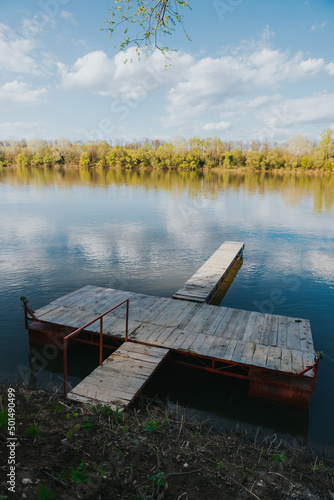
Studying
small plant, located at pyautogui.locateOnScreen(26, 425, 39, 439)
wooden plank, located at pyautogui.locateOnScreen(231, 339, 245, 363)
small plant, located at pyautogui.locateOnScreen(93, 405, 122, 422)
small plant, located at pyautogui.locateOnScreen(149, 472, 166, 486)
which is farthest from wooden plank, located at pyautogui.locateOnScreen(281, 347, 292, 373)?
small plant, located at pyautogui.locateOnScreen(26, 425, 39, 439)

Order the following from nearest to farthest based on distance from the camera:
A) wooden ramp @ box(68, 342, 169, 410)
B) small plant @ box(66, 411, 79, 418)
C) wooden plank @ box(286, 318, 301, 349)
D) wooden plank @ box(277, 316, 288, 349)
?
small plant @ box(66, 411, 79, 418)
wooden ramp @ box(68, 342, 169, 410)
wooden plank @ box(286, 318, 301, 349)
wooden plank @ box(277, 316, 288, 349)

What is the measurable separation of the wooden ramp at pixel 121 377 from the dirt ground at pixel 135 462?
54 centimetres

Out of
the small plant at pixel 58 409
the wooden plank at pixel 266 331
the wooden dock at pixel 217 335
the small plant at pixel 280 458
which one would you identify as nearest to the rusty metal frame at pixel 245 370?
the wooden dock at pixel 217 335

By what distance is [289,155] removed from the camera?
409ft

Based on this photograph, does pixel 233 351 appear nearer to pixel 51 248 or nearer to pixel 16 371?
pixel 16 371

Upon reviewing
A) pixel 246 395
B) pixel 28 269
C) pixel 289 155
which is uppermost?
pixel 289 155

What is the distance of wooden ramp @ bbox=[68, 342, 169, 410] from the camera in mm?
6824

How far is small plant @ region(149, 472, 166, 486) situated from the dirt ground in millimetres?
14

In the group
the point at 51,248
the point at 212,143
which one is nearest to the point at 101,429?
the point at 51,248

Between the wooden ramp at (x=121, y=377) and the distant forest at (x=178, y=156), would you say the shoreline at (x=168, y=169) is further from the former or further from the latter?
the wooden ramp at (x=121, y=377)

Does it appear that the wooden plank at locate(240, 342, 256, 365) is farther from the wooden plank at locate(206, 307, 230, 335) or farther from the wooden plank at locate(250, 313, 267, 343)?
the wooden plank at locate(206, 307, 230, 335)

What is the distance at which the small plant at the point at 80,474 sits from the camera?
14.1 feet

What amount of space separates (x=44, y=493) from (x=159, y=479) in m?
1.55

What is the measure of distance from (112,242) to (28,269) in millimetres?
6984
